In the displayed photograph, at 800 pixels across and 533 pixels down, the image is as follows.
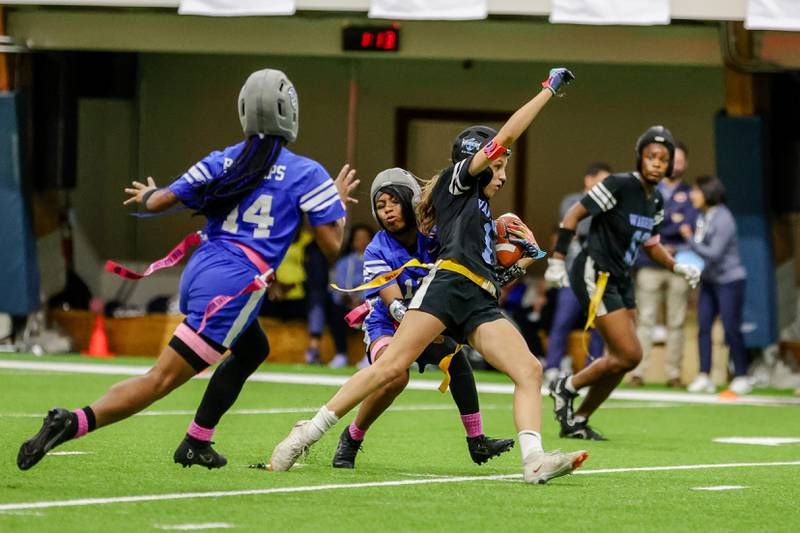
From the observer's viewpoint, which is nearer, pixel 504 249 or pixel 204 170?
pixel 204 170

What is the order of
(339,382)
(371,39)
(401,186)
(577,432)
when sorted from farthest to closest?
(371,39), (339,382), (577,432), (401,186)

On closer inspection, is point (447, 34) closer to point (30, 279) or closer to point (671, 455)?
point (30, 279)

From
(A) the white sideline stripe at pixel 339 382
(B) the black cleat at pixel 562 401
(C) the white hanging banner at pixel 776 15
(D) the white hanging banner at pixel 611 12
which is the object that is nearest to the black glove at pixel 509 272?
(B) the black cleat at pixel 562 401

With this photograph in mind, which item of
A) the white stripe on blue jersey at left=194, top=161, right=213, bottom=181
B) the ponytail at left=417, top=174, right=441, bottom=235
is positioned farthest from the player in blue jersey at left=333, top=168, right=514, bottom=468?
the white stripe on blue jersey at left=194, top=161, right=213, bottom=181

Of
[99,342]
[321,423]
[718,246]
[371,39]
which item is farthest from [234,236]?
[99,342]

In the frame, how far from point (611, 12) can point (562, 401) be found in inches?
242

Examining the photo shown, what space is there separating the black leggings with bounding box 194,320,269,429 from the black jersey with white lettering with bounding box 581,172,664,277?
3959 millimetres

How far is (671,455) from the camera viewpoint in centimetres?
989

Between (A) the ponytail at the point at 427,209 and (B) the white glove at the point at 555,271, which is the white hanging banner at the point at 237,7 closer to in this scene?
(B) the white glove at the point at 555,271

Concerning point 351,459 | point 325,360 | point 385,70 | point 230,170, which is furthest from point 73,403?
point 385,70

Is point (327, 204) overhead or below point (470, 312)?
overhead

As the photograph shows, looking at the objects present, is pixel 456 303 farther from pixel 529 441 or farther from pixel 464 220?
pixel 529 441

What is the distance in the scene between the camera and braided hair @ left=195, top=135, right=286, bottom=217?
740 centimetres

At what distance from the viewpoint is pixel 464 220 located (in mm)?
7648
